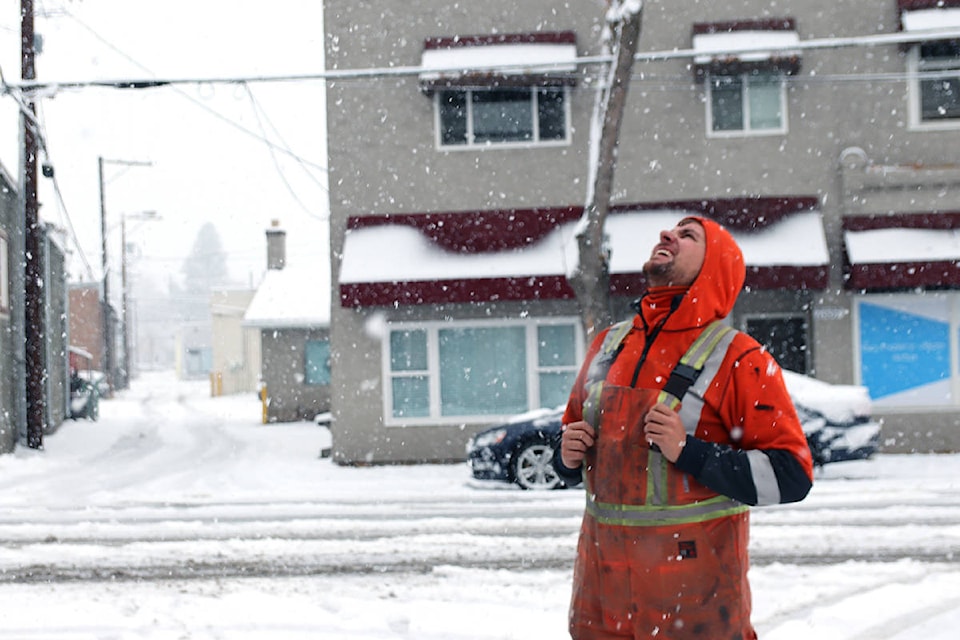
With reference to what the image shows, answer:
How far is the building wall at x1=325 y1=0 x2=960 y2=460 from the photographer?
55.4ft

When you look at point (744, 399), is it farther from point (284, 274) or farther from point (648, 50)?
point (284, 274)

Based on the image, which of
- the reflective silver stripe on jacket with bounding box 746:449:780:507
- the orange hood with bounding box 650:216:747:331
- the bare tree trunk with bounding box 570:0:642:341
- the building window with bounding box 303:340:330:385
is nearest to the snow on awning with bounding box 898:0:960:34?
the bare tree trunk with bounding box 570:0:642:341

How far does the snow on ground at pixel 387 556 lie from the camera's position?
620cm

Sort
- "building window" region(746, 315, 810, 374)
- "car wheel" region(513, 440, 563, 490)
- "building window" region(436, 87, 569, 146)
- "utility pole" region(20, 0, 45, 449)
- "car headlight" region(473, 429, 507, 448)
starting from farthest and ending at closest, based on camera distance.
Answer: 1. "utility pole" region(20, 0, 45, 449)
2. "building window" region(746, 315, 810, 374)
3. "building window" region(436, 87, 569, 146)
4. "car headlight" region(473, 429, 507, 448)
5. "car wheel" region(513, 440, 563, 490)

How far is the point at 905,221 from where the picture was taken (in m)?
16.4

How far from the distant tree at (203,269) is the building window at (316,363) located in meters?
113

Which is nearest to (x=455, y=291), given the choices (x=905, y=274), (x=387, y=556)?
(x=905, y=274)

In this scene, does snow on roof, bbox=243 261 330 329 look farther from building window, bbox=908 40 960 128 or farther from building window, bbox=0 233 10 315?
building window, bbox=908 40 960 128

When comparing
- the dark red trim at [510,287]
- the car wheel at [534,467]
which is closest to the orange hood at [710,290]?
the car wheel at [534,467]

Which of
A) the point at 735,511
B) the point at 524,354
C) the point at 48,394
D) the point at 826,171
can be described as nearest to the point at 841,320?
the point at 826,171

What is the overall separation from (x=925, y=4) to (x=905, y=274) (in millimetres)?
4584

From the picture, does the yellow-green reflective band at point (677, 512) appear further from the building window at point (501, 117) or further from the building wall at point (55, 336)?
the building wall at point (55, 336)

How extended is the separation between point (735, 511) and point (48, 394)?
78.9ft

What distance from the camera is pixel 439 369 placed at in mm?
17391
